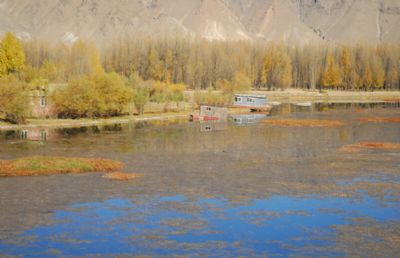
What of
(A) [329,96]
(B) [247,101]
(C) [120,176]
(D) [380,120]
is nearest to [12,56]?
(B) [247,101]

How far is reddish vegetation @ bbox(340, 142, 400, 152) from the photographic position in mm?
37625

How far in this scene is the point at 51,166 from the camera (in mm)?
29594

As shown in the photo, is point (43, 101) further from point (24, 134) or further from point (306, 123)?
point (306, 123)

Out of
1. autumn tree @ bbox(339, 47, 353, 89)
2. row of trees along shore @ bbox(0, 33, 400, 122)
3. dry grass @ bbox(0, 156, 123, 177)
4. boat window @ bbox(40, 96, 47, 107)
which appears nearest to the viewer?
dry grass @ bbox(0, 156, 123, 177)

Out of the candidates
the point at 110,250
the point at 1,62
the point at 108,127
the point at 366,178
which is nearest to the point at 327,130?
the point at 108,127

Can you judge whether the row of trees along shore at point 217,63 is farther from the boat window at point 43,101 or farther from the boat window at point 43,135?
the boat window at point 43,135

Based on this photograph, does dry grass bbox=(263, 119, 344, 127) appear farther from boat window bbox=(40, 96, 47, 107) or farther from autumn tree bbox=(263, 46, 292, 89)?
autumn tree bbox=(263, 46, 292, 89)

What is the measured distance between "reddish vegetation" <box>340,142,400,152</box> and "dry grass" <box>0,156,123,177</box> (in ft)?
48.7

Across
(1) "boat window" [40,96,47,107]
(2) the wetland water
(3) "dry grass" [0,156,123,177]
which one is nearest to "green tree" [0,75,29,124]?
(1) "boat window" [40,96,47,107]

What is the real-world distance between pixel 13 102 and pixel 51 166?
2220 centimetres

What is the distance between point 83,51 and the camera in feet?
415

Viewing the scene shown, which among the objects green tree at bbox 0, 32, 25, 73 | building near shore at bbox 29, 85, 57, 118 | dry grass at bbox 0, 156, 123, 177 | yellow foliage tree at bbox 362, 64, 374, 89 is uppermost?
green tree at bbox 0, 32, 25, 73

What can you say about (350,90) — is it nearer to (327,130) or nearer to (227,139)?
(327,130)

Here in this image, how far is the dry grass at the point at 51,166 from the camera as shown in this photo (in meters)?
28.8
